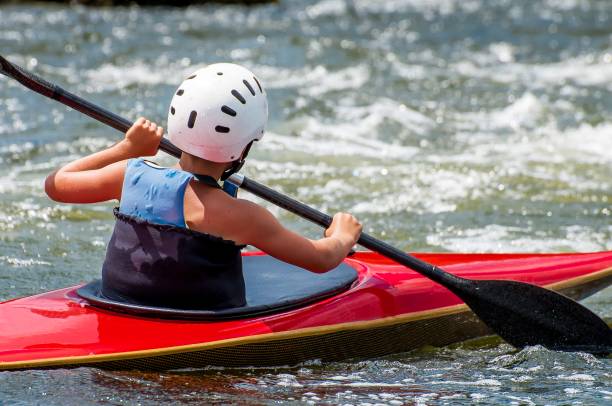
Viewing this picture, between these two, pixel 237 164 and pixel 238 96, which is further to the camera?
pixel 237 164

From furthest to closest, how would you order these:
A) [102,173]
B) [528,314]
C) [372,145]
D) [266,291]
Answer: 1. [372,145]
2. [528,314]
3. [266,291]
4. [102,173]

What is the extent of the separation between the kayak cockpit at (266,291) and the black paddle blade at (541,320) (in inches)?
23.7

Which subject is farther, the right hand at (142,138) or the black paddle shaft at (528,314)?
the black paddle shaft at (528,314)

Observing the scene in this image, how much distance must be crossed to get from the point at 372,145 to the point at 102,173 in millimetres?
4955

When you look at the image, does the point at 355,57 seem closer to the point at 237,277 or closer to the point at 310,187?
the point at 310,187

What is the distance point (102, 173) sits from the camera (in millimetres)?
3576

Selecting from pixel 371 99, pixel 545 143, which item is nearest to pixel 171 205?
pixel 545 143

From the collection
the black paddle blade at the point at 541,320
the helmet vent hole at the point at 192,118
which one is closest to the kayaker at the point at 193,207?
the helmet vent hole at the point at 192,118

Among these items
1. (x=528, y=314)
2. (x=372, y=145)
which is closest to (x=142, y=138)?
(x=528, y=314)

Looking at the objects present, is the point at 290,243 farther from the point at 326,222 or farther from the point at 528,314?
the point at 528,314

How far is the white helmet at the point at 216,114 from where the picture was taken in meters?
3.33

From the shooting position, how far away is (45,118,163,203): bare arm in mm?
3572

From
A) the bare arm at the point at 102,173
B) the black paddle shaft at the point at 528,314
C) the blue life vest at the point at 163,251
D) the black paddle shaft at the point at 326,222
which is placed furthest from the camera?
the black paddle shaft at the point at 528,314

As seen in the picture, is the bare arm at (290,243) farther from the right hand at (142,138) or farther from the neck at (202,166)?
the right hand at (142,138)
